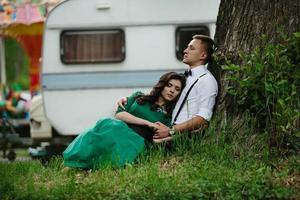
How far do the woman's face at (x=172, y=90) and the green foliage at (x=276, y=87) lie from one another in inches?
26.3

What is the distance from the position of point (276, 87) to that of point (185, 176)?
1.02m

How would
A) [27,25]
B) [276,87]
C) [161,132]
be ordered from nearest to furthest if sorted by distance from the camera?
[276,87]
[161,132]
[27,25]

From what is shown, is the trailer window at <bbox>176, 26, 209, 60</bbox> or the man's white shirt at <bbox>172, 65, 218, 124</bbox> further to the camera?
Answer: the trailer window at <bbox>176, 26, 209, 60</bbox>

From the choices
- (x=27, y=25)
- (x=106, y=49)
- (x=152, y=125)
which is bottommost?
(x=152, y=125)

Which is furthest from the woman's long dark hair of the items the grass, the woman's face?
the grass

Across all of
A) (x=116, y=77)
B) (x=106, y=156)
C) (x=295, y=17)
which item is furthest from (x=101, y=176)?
(x=116, y=77)

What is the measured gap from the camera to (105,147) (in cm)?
673

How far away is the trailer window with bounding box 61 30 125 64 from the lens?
39.8 ft

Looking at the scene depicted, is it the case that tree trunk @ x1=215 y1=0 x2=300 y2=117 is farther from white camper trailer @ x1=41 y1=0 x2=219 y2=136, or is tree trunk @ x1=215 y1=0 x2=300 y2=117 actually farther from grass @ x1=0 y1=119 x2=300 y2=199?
white camper trailer @ x1=41 y1=0 x2=219 y2=136

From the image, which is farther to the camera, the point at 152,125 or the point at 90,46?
the point at 90,46

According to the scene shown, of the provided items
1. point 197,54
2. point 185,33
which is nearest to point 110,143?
point 197,54

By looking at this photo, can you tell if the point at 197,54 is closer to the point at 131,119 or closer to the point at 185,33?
the point at 131,119

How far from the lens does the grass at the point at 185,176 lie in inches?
221

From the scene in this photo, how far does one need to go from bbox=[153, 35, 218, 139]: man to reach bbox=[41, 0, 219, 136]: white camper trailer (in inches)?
184
